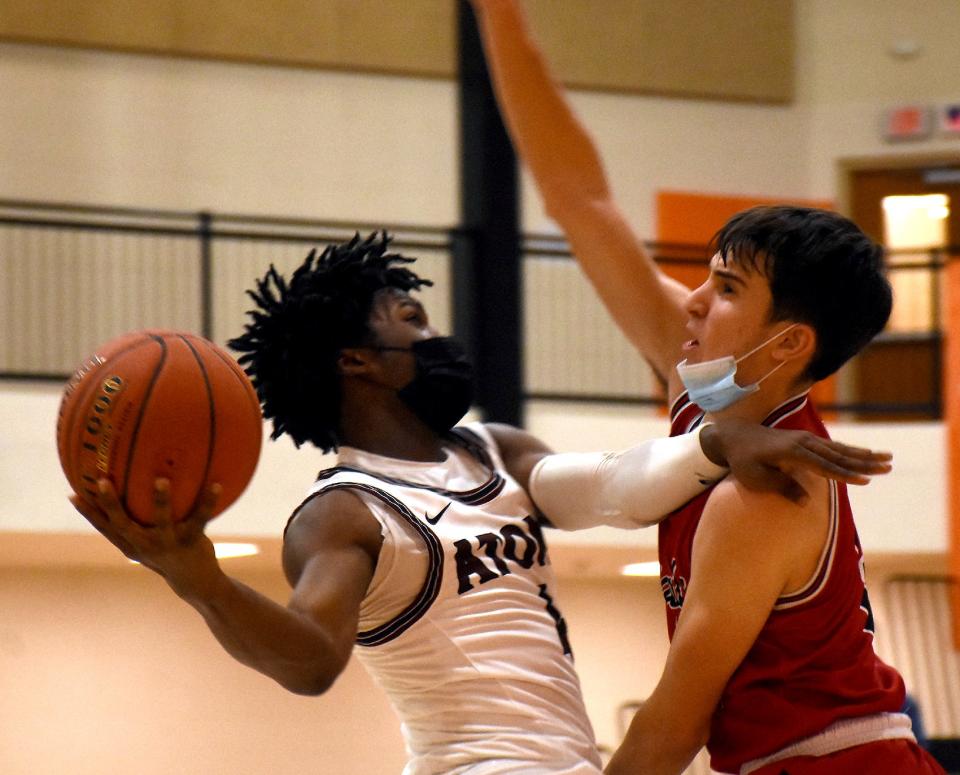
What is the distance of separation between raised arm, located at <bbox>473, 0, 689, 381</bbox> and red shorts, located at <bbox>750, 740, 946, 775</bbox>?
33.9 inches

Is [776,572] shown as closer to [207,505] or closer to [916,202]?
[207,505]

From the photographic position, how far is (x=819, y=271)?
278cm

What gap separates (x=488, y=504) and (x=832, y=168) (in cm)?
940

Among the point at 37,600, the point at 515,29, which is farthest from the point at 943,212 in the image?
the point at 515,29

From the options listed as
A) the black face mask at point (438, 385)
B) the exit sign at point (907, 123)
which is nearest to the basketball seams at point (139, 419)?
the black face mask at point (438, 385)

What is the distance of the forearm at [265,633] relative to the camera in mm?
2404

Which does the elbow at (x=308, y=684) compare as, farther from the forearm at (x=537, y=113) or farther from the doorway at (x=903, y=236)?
the doorway at (x=903, y=236)

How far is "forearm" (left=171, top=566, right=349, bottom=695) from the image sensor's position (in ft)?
7.89

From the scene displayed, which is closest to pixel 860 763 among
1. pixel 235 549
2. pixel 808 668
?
pixel 808 668

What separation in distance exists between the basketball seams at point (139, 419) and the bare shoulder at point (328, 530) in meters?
0.38

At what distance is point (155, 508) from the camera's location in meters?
2.40

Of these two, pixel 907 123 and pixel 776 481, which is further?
pixel 907 123

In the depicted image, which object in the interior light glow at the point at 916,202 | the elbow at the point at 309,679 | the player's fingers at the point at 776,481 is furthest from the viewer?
the interior light glow at the point at 916,202

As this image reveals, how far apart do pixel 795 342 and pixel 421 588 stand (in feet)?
2.70
